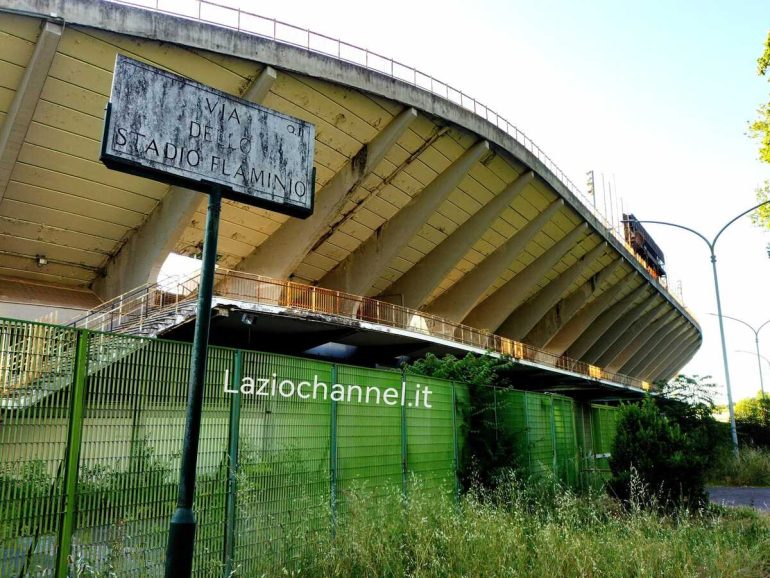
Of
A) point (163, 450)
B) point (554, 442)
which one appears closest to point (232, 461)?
point (163, 450)

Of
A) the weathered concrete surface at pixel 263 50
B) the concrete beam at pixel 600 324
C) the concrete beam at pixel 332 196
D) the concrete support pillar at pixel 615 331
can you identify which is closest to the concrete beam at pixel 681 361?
the concrete support pillar at pixel 615 331

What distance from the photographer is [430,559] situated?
6207 millimetres

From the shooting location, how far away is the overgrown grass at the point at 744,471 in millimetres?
18597

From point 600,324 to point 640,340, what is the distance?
49.0ft

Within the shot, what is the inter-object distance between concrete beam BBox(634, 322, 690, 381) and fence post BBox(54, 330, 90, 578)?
70020 millimetres

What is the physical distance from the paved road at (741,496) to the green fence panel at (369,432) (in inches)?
347

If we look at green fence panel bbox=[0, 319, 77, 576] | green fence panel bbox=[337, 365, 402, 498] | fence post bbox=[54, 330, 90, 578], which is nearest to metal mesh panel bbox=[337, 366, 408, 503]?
green fence panel bbox=[337, 365, 402, 498]

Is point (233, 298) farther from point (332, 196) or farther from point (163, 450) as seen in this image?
point (163, 450)

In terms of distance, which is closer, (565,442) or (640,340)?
(565,442)

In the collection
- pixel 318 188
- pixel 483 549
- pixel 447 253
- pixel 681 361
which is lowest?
pixel 483 549

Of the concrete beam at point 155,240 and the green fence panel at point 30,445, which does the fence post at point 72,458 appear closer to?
Answer: the green fence panel at point 30,445

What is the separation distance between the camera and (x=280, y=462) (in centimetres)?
681

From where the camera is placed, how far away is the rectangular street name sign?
4473mm

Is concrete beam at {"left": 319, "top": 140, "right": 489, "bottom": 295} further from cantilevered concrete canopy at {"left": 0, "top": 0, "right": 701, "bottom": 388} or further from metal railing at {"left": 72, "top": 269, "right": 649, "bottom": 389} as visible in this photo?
metal railing at {"left": 72, "top": 269, "right": 649, "bottom": 389}
